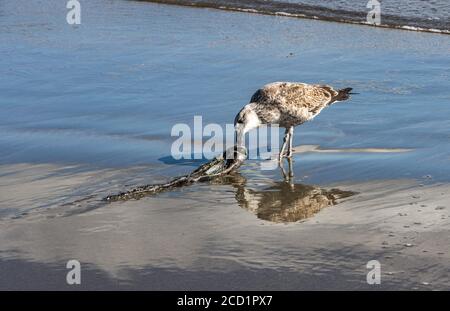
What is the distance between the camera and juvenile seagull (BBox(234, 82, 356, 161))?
26.1 feet

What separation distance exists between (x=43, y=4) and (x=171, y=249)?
12123mm

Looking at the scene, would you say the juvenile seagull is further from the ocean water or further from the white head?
the ocean water

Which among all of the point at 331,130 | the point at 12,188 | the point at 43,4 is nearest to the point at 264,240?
the point at 12,188

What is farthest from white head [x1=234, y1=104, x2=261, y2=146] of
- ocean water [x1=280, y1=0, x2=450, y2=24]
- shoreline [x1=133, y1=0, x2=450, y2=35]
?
ocean water [x1=280, y1=0, x2=450, y2=24]

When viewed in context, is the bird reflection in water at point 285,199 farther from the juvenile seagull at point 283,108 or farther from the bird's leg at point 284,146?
the juvenile seagull at point 283,108

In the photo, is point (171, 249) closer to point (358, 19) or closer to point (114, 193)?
point (114, 193)

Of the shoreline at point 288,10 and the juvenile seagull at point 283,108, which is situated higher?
the shoreline at point 288,10

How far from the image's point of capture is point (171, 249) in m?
5.51

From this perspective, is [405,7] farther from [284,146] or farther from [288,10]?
[284,146]

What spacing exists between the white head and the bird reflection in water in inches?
32.4

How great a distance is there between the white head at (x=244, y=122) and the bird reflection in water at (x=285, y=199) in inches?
32.4

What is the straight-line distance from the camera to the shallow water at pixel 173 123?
552cm

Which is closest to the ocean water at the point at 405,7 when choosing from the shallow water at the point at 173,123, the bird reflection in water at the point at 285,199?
the shallow water at the point at 173,123

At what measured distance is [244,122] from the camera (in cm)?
794
